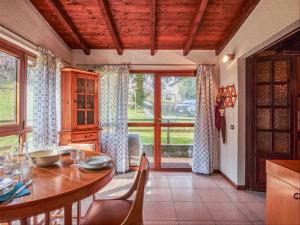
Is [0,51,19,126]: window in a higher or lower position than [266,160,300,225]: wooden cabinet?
higher

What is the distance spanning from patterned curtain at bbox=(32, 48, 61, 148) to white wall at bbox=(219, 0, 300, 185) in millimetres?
2865

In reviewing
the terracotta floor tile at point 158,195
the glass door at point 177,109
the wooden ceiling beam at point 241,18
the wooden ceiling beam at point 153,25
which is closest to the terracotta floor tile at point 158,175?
the glass door at point 177,109

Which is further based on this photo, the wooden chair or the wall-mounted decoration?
the wall-mounted decoration

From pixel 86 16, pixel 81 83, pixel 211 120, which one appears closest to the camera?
pixel 86 16

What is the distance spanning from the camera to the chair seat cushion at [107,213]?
1542 millimetres

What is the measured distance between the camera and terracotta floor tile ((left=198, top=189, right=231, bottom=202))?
3.05 metres

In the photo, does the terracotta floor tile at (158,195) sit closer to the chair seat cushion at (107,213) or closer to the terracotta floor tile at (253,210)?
the terracotta floor tile at (253,210)

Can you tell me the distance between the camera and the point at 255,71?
3373 mm

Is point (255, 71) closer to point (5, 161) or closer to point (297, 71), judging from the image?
point (297, 71)

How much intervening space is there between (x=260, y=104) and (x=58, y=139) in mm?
3231

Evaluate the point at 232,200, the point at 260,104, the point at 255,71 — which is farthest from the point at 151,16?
the point at 232,200

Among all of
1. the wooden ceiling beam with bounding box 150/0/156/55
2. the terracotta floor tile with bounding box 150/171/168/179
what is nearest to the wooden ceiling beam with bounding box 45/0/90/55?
the wooden ceiling beam with bounding box 150/0/156/55

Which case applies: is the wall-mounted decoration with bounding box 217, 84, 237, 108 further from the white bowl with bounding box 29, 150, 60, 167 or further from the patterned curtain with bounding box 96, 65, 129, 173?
the white bowl with bounding box 29, 150, 60, 167

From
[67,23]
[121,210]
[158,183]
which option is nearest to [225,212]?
[158,183]
